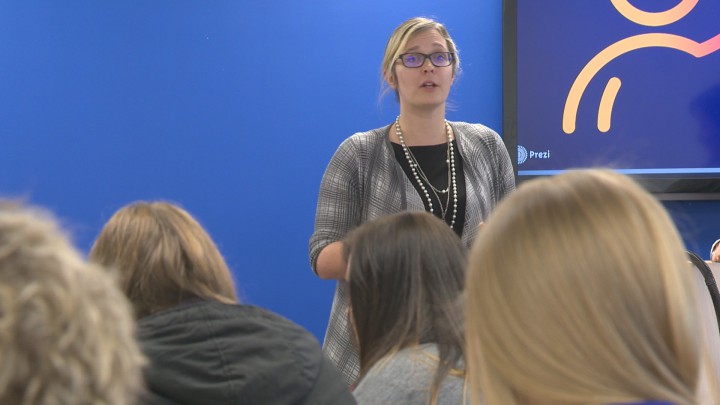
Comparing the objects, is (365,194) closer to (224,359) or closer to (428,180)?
(428,180)

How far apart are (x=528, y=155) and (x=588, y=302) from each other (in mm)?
2637

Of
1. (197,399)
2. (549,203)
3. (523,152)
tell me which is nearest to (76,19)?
(523,152)

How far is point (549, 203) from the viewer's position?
2.97ft

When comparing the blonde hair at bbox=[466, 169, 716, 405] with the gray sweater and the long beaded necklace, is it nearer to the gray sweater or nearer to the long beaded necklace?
the gray sweater

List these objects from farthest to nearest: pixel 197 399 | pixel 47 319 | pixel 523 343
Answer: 1. pixel 197 399
2. pixel 523 343
3. pixel 47 319

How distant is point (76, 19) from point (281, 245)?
124 centimetres

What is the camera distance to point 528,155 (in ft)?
11.2

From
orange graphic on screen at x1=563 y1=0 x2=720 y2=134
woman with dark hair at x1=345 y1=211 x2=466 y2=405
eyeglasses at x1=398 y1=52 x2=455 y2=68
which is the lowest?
woman with dark hair at x1=345 y1=211 x2=466 y2=405

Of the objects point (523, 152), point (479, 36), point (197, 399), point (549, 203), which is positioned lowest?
point (197, 399)

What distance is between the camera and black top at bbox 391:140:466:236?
234cm

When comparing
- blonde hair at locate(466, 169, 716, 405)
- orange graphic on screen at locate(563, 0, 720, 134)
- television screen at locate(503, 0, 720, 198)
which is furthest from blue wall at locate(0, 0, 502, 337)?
blonde hair at locate(466, 169, 716, 405)

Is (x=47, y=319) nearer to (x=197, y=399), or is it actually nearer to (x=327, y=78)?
(x=197, y=399)

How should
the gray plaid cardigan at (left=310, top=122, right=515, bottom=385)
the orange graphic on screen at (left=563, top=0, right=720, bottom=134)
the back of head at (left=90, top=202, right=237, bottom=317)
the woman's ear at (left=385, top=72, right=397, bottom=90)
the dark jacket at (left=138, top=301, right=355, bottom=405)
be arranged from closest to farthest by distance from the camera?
the dark jacket at (left=138, top=301, right=355, bottom=405), the back of head at (left=90, top=202, right=237, bottom=317), the gray plaid cardigan at (left=310, top=122, right=515, bottom=385), the woman's ear at (left=385, top=72, right=397, bottom=90), the orange graphic on screen at (left=563, top=0, right=720, bottom=134)

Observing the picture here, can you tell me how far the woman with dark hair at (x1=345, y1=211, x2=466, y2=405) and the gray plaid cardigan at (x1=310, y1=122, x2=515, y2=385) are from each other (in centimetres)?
52
